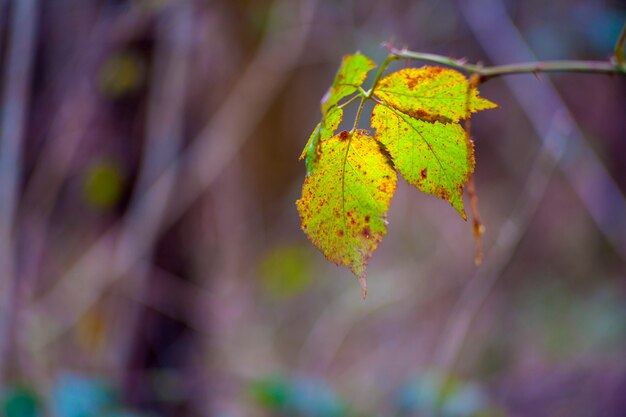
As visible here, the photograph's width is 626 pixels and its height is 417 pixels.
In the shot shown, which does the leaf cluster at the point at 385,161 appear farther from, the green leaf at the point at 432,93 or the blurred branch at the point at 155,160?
the blurred branch at the point at 155,160

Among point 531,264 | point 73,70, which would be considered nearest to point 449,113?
point 73,70

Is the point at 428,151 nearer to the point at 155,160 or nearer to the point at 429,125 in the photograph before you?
the point at 429,125

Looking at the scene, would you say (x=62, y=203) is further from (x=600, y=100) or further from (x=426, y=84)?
(x=600, y=100)

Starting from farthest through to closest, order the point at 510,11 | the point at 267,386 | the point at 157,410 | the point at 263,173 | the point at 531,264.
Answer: the point at 263,173
the point at 531,264
the point at 510,11
the point at 157,410
the point at 267,386

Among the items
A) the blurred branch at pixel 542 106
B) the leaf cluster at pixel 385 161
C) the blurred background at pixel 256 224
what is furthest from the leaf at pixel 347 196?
the blurred branch at pixel 542 106

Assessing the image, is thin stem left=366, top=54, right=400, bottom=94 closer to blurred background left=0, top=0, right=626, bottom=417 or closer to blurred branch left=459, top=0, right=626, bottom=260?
blurred background left=0, top=0, right=626, bottom=417

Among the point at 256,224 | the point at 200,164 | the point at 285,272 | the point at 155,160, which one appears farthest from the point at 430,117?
the point at 256,224
